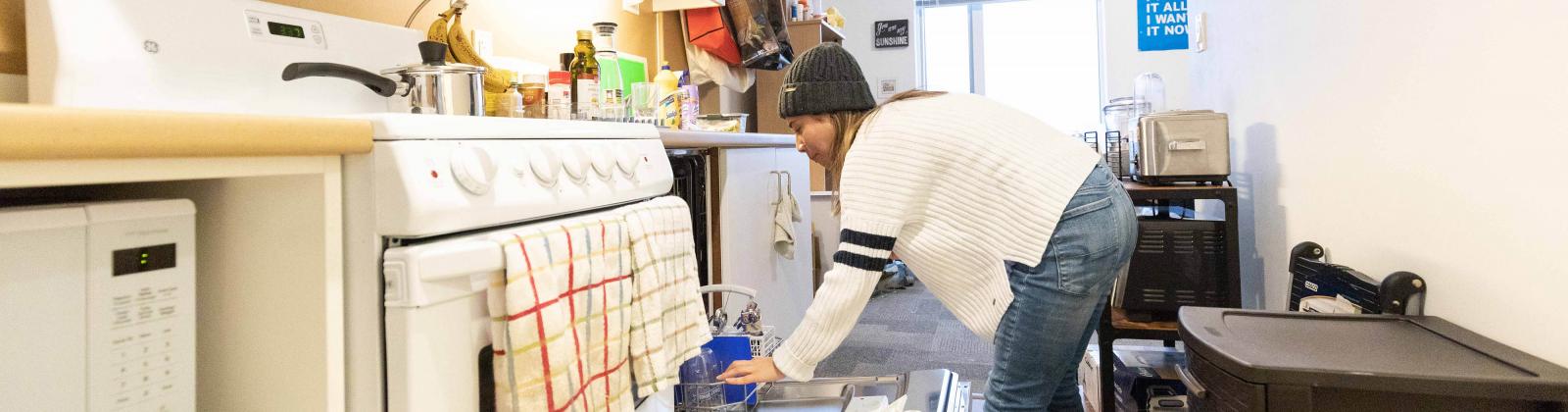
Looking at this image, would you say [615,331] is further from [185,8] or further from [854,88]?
[185,8]

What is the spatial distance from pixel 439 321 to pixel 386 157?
17 cm

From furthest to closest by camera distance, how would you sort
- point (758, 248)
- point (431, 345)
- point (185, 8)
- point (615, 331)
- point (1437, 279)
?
point (758, 248) < point (1437, 279) < point (185, 8) < point (615, 331) < point (431, 345)

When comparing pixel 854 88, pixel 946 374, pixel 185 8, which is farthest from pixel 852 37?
pixel 185 8

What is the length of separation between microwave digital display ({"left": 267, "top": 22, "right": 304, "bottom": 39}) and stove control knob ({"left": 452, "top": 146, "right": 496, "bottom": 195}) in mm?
663

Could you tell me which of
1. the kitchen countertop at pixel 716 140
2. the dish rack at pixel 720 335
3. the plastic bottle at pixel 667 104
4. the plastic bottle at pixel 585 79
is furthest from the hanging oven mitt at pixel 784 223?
the plastic bottle at pixel 585 79

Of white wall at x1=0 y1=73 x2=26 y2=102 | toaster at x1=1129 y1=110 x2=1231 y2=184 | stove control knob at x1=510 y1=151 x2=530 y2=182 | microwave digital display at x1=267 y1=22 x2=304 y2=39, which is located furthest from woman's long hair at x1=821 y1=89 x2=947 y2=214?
white wall at x1=0 y1=73 x2=26 y2=102

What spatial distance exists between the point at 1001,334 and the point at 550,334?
817 mm

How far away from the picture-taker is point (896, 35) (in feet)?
18.2

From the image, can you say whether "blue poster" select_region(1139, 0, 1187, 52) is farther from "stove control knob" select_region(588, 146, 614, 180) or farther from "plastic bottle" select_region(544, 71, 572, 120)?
"stove control knob" select_region(588, 146, 614, 180)

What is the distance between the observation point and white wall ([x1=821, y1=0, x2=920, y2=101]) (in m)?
5.53

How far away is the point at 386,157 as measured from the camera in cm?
81

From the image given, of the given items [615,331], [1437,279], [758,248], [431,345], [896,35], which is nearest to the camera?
[431,345]

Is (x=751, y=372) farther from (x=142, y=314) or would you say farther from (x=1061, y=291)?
(x=142, y=314)

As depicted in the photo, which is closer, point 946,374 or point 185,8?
point 185,8
